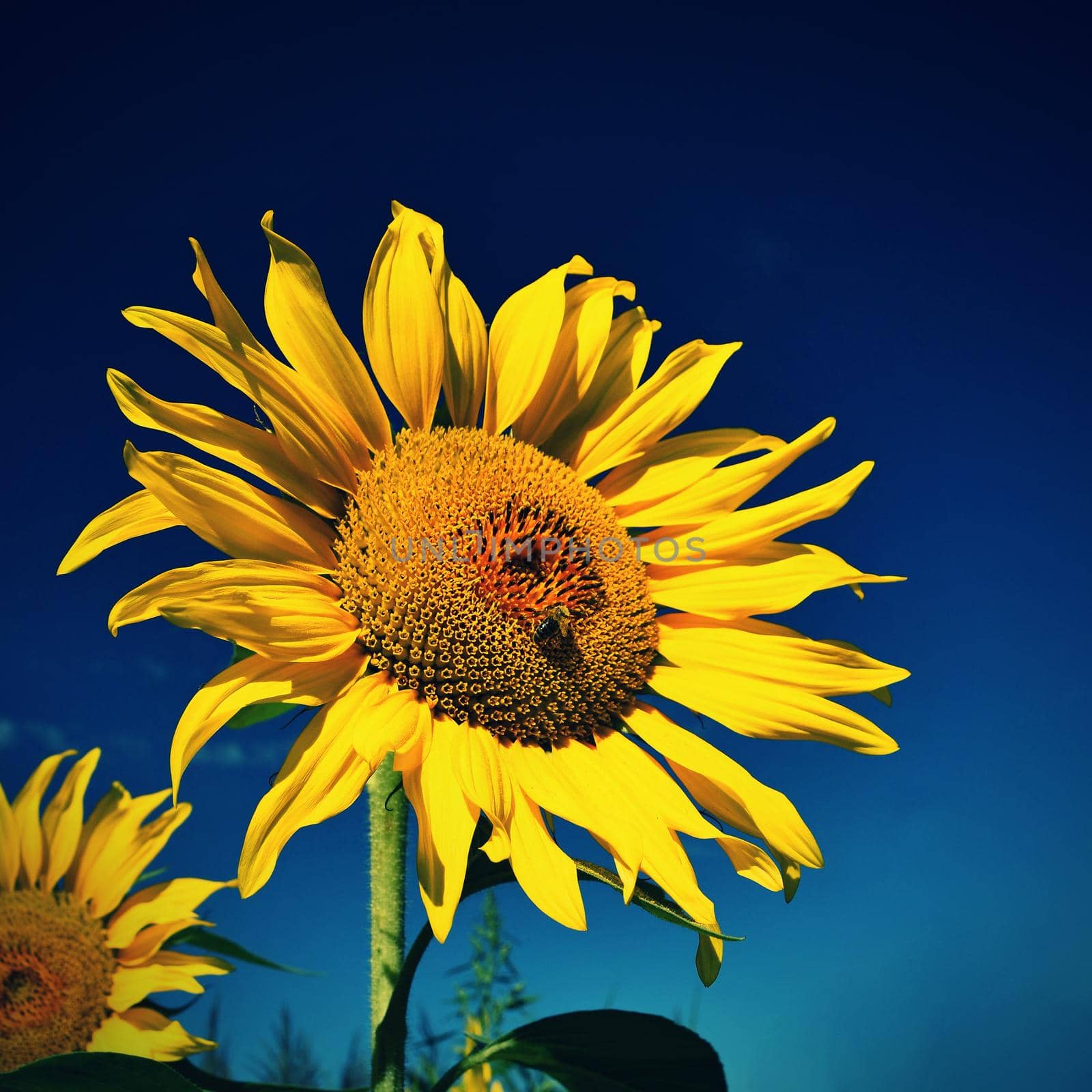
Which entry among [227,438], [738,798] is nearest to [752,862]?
[738,798]

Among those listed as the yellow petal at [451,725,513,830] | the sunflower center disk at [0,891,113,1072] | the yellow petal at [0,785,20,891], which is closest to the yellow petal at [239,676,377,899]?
the yellow petal at [451,725,513,830]

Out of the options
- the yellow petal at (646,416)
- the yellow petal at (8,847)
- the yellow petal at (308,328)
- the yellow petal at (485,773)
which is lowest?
the yellow petal at (8,847)

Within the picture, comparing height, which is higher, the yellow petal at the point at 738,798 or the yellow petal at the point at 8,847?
the yellow petal at the point at 738,798

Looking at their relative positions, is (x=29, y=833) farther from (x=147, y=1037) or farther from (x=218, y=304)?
(x=218, y=304)

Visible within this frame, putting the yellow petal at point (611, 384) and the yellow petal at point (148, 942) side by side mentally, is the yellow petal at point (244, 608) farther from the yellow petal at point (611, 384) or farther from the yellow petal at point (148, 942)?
the yellow petal at point (148, 942)

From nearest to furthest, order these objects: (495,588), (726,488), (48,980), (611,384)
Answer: (495,588) < (726,488) < (611,384) < (48,980)

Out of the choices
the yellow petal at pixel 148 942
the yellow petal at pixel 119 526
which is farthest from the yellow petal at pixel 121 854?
the yellow petal at pixel 119 526

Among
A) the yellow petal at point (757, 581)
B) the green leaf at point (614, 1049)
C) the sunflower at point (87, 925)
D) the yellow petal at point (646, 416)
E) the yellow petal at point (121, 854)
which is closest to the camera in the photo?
the green leaf at point (614, 1049)
